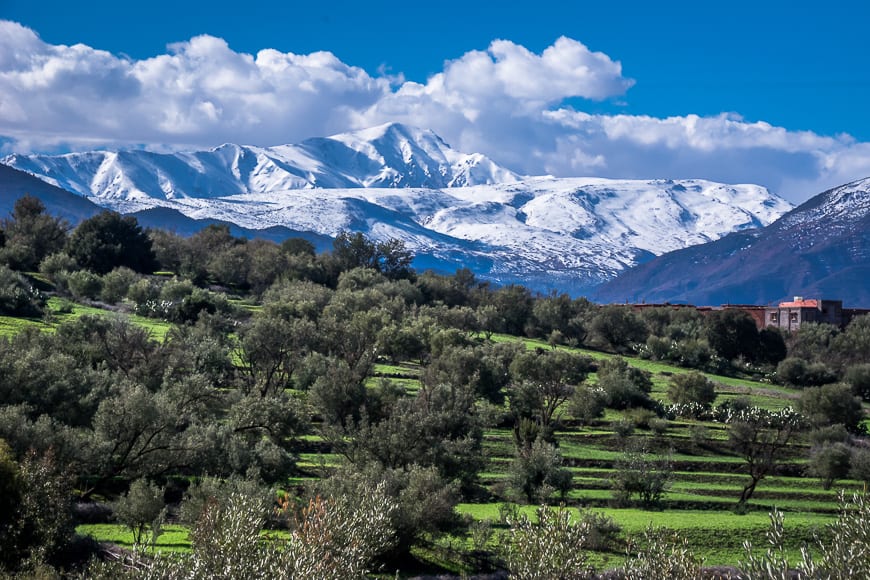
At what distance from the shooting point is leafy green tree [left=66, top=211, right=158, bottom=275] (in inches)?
4227

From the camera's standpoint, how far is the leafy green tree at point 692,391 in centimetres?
7281

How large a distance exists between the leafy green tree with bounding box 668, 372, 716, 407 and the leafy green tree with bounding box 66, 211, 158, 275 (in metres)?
68.2

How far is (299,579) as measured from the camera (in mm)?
16500

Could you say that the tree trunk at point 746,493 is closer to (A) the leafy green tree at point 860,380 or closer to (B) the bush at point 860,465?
(B) the bush at point 860,465

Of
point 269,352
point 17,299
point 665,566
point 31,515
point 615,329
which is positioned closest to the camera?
point 665,566

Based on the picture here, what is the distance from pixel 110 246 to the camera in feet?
355

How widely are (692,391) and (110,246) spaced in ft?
240

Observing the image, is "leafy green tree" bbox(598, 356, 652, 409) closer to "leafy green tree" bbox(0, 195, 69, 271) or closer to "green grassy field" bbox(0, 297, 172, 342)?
"green grassy field" bbox(0, 297, 172, 342)

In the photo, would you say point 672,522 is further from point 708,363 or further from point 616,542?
point 708,363

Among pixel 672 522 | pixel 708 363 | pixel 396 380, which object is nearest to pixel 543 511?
pixel 672 522

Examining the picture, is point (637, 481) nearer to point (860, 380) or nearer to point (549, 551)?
point (549, 551)

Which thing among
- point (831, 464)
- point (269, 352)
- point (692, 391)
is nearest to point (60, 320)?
point (269, 352)

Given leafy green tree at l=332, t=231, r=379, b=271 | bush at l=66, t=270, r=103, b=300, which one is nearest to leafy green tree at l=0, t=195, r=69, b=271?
bush at l=66, t=270, r=103, b=300

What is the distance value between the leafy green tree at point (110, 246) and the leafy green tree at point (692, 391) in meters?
68.2
